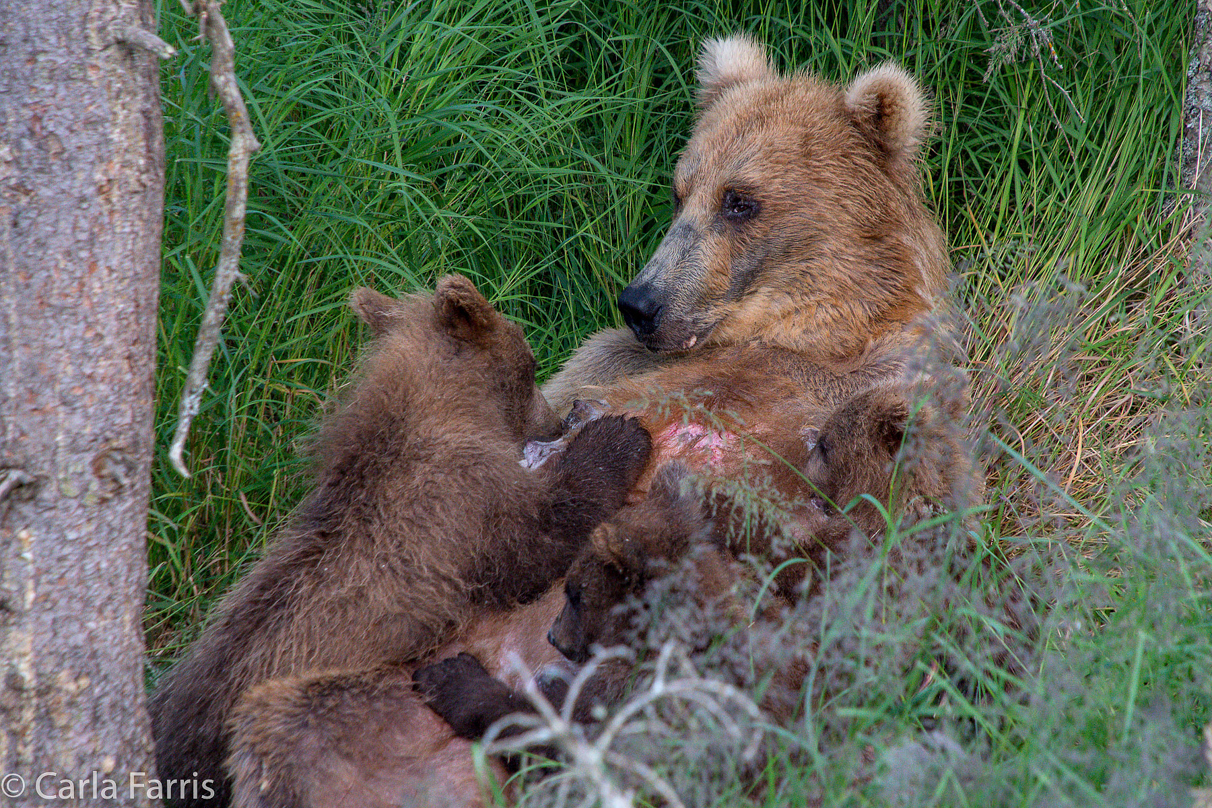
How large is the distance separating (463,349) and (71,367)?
112 centimetres

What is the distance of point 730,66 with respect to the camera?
12.6 ft

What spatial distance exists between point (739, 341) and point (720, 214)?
0.46m

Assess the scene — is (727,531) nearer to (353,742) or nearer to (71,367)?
(353,742)

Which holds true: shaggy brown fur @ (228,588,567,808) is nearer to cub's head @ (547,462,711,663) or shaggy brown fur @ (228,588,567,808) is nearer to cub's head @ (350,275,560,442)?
cub's head @ (547,462,711,663)

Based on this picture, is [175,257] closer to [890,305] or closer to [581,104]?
[581,104]

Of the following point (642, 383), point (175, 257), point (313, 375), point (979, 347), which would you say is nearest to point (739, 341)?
point (642, 383)

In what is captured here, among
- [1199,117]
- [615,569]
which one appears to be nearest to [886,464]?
[615,569]

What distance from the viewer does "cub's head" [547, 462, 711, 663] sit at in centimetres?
238

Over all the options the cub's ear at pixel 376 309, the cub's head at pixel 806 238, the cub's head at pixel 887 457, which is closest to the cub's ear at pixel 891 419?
the cub's head at pixel 887 457

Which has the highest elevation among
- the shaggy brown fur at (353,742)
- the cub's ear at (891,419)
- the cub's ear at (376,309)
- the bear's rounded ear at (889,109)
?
the bear's rounded ear at (889,109)

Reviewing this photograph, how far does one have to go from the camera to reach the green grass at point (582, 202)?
3.50 m

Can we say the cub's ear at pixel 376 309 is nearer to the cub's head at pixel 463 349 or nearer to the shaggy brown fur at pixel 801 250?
the cub's head at pixel 463 349

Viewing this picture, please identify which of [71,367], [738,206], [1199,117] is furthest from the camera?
[1199,117]

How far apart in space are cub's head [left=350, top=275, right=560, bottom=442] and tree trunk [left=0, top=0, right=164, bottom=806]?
831mm
